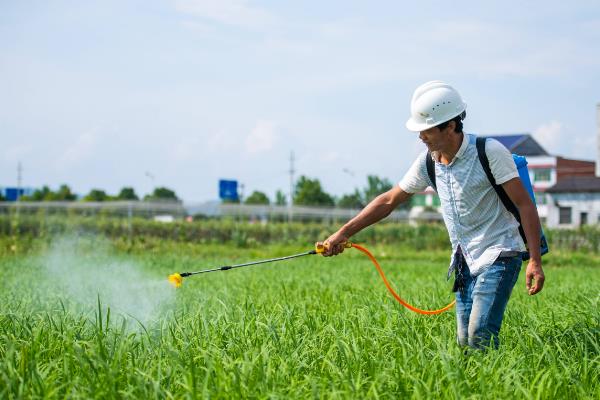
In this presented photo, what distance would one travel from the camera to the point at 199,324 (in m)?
4.62

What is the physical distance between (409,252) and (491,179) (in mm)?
19245

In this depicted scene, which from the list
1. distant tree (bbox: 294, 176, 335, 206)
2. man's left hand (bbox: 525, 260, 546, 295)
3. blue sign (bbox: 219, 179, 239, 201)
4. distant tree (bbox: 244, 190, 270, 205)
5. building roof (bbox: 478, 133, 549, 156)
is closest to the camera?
man's left hand (bbox: 525, 260, 546, 295)

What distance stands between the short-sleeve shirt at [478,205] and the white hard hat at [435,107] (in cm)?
20

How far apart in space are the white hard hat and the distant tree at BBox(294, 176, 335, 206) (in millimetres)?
54701

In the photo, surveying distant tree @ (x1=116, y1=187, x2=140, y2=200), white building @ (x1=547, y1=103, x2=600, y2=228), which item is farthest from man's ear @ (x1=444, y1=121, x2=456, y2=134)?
distant tree @ (x1=116, y1=187, x2=140, y2=200)

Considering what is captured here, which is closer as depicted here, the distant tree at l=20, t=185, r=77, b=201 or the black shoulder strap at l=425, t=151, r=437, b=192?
the black shoulder strap at l=425, t=151, r=437, b=192

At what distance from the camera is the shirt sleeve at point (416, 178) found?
14.9ft

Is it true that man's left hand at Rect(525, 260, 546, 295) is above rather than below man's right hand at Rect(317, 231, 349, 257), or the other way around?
below

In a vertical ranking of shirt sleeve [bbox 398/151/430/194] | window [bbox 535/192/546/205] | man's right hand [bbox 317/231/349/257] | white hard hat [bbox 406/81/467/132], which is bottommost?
man's right hand [bbox 317/231/349/257]

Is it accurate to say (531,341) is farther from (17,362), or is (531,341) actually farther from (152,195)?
(152,195)

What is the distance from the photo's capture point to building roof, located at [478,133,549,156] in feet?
173

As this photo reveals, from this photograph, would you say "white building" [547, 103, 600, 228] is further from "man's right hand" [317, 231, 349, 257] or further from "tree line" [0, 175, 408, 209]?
"man's right hand" [317, 231, 349, 257]

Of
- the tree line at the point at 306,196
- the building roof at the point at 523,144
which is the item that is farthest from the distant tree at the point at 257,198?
the building roof at the point at 523,144

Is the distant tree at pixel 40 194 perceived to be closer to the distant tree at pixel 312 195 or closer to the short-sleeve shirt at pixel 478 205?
the distant tree at pixel 312 195
